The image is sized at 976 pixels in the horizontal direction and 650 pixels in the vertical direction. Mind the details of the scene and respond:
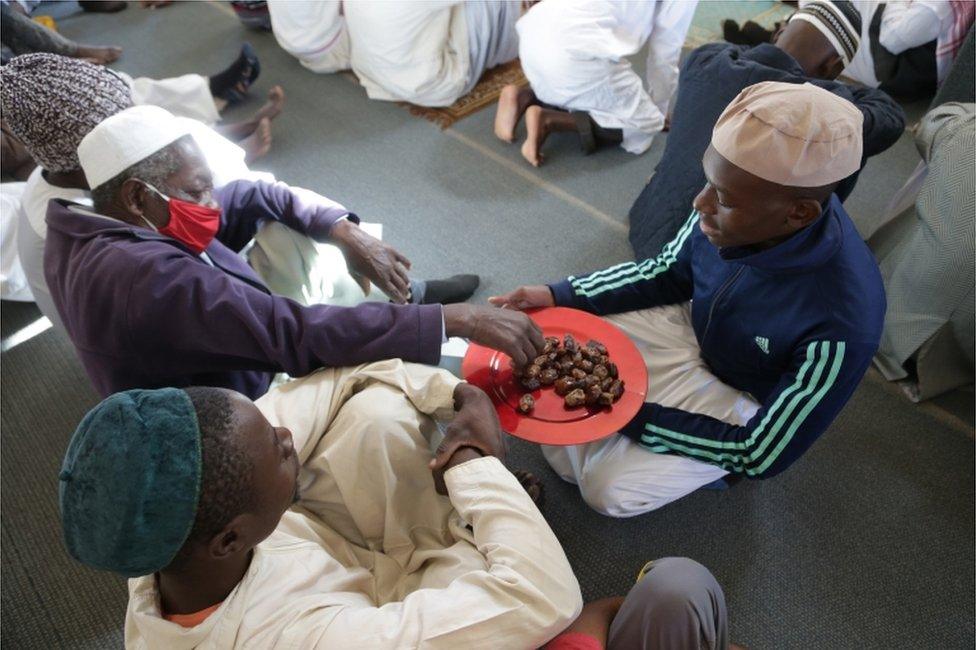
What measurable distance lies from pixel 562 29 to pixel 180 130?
5.91 feet

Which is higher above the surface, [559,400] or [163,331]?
[163,331]

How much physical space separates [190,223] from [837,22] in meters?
2.07

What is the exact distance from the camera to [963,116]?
1.93 m

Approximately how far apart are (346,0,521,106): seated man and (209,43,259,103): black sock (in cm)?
54

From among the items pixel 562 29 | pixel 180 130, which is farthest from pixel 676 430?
pixel 562 29

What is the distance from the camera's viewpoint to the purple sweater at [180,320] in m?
1.29

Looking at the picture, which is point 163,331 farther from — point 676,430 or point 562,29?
point 562,29

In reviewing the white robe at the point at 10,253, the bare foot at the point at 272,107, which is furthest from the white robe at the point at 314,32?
the white robe at the point at 10,253

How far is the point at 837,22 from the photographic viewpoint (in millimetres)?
2084

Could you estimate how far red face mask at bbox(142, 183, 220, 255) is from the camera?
143cm

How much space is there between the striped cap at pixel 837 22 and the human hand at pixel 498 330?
148cm

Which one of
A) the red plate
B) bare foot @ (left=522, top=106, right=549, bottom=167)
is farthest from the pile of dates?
bare foot @ (left=522, top=106, right=549, bottom=167)

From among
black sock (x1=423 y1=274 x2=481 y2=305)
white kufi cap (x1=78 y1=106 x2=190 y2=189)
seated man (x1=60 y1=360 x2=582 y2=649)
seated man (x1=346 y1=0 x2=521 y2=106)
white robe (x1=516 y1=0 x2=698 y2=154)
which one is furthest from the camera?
seated man (x1=346 y1=0 x2=521 y2=106)

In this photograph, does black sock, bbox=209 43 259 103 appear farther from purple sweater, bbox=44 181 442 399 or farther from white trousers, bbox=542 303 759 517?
white trousers, bbox=542 303 759 517
